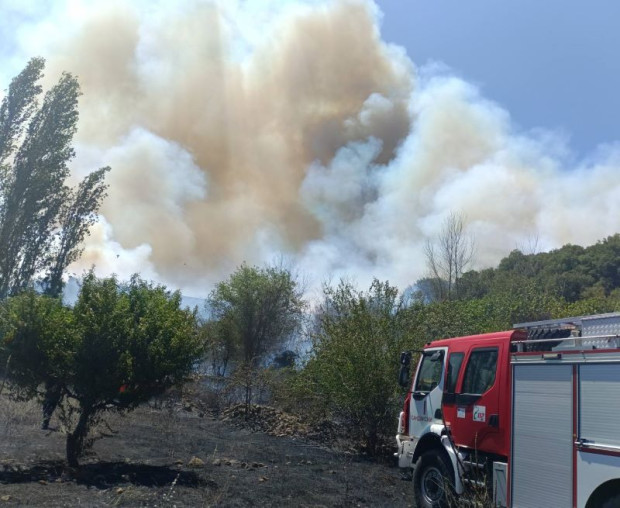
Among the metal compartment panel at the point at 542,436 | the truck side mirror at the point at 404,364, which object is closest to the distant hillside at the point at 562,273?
the truck side mirror at the point at 404,364

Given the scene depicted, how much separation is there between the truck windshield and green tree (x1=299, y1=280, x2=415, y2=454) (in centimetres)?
516

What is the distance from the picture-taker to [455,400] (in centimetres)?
857

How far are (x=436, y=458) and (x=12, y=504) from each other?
5695 millimetres

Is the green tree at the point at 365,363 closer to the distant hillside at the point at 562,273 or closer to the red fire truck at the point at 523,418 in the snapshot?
the red fire truck at the point at 523,418

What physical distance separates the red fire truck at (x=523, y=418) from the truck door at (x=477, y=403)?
0.04 feet

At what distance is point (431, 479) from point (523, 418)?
2.36 metres

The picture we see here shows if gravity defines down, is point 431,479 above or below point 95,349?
below

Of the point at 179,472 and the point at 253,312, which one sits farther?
the point at 253,312

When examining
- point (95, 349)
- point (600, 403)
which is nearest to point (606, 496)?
point (600, 403)

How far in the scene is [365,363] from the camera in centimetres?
1497

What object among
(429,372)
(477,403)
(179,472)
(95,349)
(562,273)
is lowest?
(179,472)

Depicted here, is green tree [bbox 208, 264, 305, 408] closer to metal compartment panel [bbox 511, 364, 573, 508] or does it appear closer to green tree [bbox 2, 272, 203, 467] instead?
green tree [bbox 2, 272, 203, 467]

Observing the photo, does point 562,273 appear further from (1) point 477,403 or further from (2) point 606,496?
(2) point 606,496

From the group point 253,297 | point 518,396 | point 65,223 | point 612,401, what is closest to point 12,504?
point 518,396
